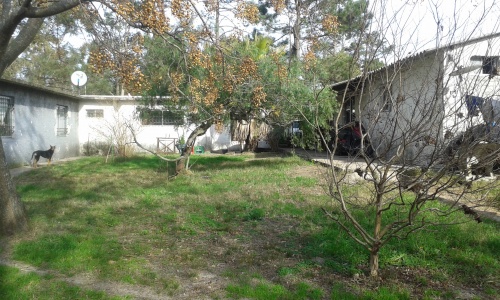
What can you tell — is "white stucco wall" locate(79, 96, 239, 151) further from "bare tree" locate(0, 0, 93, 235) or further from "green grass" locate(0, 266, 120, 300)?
"green grass" locate(0, 266, 120, 300)

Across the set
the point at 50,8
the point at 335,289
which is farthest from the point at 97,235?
the point at 335,289

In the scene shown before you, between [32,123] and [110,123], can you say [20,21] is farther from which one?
[110,123]

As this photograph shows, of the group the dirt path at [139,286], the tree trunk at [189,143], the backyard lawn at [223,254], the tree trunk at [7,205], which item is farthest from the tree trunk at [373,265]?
the tree trunk at [189,143]

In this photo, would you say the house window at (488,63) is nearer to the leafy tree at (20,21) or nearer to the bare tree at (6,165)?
the leafy tree at (20,21)

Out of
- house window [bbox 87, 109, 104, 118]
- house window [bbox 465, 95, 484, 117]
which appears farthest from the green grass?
house window [bbox 87, 109, 104, 118]

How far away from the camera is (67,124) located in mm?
19766

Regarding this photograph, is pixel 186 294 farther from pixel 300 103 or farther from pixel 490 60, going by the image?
pixel 300 103

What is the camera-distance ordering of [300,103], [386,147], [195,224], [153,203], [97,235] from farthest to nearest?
1. [300,103]
2. [153,203]
3. [195,224]
4. [97,235]
5. [386,147]

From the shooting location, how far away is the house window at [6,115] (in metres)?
14.0

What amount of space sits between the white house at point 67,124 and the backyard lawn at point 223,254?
598 centimetres

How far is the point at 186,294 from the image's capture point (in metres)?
4.32

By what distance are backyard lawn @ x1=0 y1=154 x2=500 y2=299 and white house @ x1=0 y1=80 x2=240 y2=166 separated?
598 centimetres

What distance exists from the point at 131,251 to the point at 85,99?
56.5 feet

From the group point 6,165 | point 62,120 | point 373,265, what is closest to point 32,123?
point 62,120
